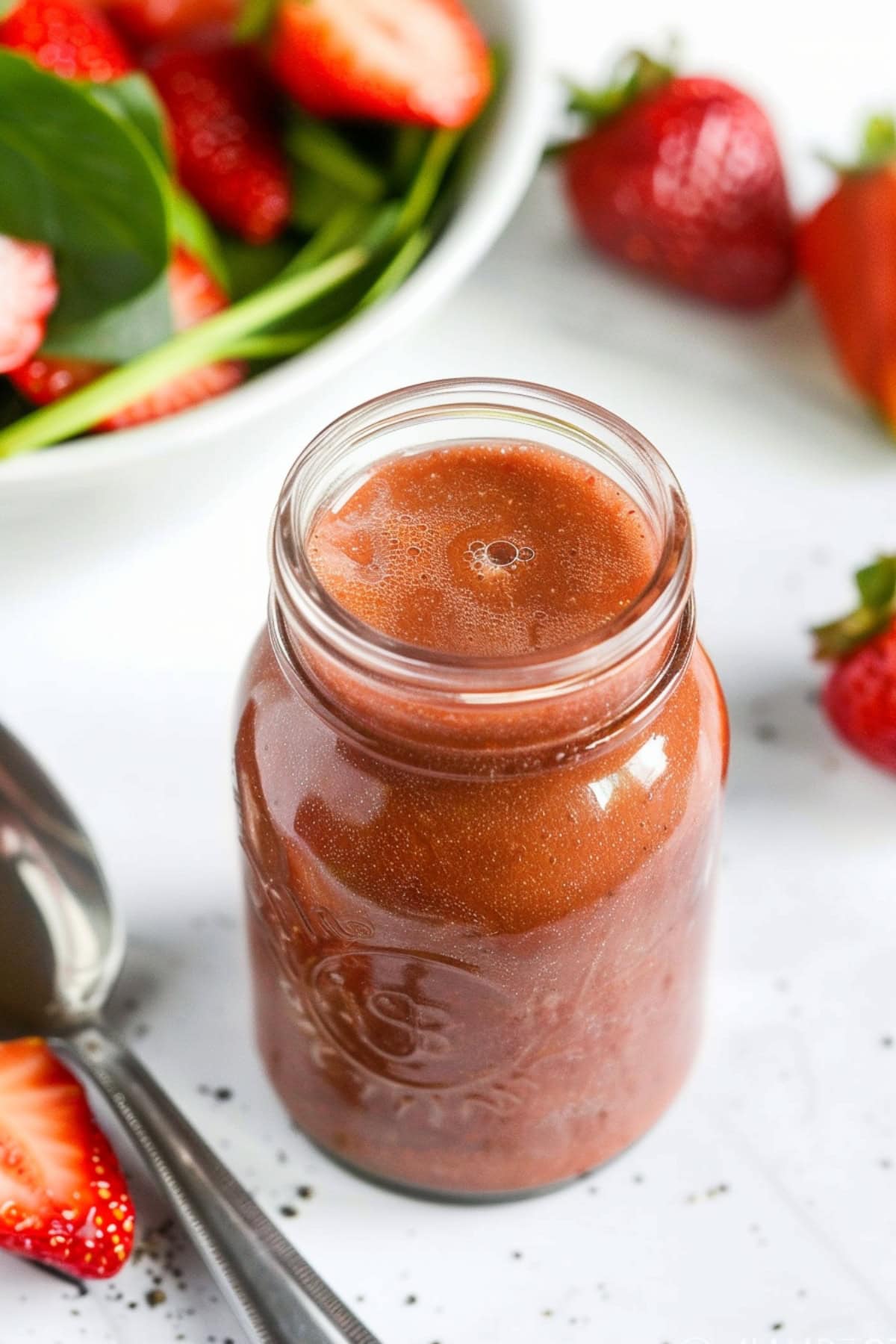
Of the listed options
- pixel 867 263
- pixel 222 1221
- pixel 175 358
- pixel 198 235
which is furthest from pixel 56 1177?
pixel 867 263

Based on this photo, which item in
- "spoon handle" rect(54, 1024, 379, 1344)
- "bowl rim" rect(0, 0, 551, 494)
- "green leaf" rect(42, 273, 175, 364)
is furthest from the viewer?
"green leaf" rect(42, 273, 175, 364)

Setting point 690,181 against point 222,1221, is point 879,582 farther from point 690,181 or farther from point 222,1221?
point 222,1221

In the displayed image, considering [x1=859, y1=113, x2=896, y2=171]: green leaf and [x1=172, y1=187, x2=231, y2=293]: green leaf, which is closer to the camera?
[x1=172, y1=187, x2=231, y2=293]: green leaf

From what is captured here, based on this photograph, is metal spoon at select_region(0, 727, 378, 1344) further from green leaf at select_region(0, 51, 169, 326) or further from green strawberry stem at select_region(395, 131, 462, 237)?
green strawberry stem at select_region(395, 131, 462, 237)

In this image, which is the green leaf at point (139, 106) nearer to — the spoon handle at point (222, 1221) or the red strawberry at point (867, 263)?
the red strawberry at point (867, 263)

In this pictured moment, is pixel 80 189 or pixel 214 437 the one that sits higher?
pixel 80 189

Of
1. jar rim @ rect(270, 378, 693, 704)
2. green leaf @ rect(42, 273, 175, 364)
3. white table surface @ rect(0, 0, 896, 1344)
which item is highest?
jar rim @ rect(270, 378, 693, 704)

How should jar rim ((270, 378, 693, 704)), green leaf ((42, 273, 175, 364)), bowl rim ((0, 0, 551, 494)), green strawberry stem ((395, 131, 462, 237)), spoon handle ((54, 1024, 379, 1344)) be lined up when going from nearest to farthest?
jar rim ((270, 378, 693, 704)) < spoon handle ((54, 1024, 379, 1344)) < bowl rim ((0, 0, 551, 494)) < green leaf ((42, 273, 175, 364)) < green strawberry stem ((395, 131, 462, 237))

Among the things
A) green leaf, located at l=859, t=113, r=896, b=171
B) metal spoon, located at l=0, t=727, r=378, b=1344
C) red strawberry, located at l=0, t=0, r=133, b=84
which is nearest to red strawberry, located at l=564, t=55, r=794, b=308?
green leaf, located at l=859, t=113, r=896, b=171
